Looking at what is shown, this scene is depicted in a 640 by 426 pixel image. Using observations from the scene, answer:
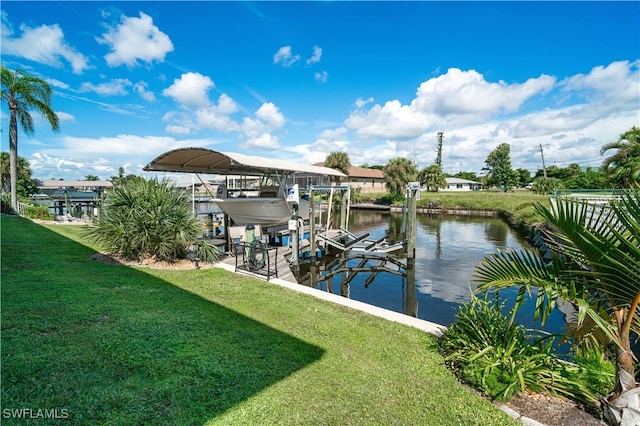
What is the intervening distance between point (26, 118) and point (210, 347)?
1034 inches

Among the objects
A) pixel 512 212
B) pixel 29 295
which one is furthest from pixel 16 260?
pixel 512 212

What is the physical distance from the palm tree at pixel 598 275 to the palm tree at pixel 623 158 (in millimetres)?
20940

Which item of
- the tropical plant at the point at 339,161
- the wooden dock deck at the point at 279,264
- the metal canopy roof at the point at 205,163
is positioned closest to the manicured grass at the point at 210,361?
the wooden dock deck at the point at 279,264

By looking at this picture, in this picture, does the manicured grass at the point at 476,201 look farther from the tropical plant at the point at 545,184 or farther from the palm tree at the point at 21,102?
the palm tree at the point at 21,102

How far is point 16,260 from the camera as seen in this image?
325 inches

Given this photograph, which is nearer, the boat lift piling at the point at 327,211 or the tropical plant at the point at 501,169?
the boat lift piling at the point at 327,211

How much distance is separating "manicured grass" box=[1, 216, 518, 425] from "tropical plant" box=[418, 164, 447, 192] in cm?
5385

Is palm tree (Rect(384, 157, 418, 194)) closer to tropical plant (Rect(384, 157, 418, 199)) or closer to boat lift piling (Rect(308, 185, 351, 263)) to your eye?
tropical plant (Rect(384, 157, 418, 199))

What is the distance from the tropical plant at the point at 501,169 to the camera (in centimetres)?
6556

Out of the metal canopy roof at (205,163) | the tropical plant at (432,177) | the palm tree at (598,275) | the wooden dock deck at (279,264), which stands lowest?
the wooden dock deck at (279,264)

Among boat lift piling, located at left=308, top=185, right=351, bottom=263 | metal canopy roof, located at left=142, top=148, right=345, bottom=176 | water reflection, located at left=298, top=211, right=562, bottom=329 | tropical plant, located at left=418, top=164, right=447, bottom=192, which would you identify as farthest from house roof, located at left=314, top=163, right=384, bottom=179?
metal canopy roof, located at left=142, top=148, right=345, bottom=176

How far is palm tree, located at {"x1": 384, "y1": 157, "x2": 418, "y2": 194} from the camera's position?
4784 cm

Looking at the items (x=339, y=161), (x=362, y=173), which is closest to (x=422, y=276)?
(x=339, y=161)

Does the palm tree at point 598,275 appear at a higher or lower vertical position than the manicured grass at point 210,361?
higher
